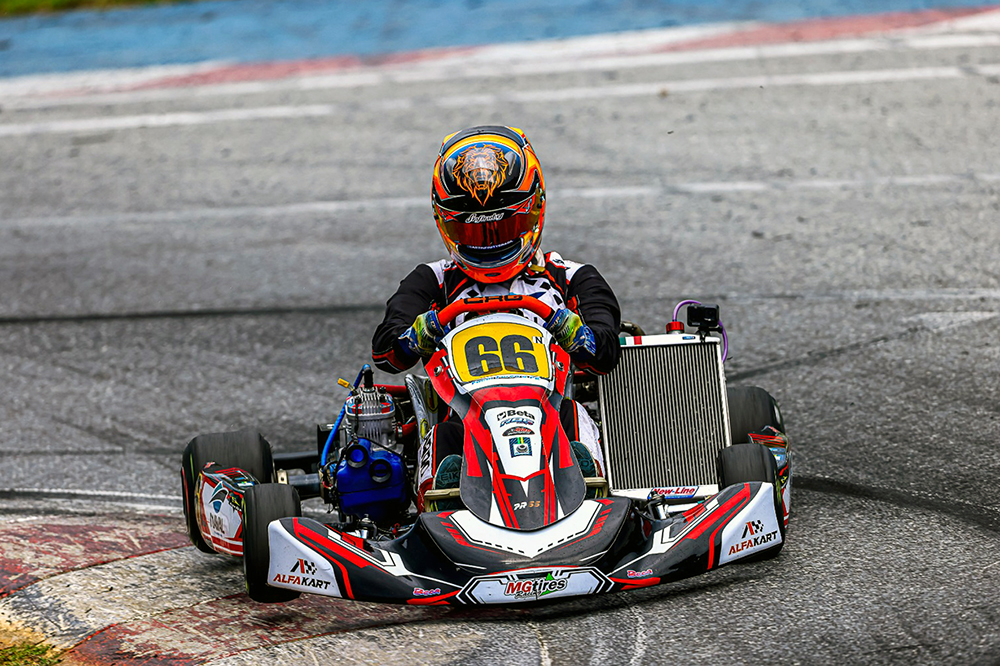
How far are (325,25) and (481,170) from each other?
9.87m

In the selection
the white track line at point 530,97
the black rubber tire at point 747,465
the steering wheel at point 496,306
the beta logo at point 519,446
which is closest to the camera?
the beta logo at point 519,446

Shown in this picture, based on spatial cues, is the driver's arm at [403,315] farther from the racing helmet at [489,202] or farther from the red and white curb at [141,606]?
the red and white curb at [141,606]

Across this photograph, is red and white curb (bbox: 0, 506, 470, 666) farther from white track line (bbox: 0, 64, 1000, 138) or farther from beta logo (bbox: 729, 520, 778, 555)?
white track line (bbox: 0, 64, 1000, 138)

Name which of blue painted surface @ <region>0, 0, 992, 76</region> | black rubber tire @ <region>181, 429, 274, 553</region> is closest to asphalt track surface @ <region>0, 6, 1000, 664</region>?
black rubber tire @ <region>181, 429, 274, 553</region>

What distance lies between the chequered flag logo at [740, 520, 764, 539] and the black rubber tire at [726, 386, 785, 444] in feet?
3.03

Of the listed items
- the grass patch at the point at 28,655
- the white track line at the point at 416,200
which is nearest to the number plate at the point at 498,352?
the grass patch at the point at 28,655

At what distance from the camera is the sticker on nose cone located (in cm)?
430

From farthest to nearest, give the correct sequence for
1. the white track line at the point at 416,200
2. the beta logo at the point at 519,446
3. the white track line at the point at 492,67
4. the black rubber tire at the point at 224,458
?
the white track line at the point at 492,67
the white track line at the point at 416,200
the black rubber tire at the point at 224,458
the beta logo at the point at 519,446

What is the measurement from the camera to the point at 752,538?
4.61 m

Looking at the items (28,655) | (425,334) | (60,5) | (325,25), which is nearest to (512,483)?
(425,334)

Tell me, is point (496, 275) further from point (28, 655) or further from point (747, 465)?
point (28, 655)

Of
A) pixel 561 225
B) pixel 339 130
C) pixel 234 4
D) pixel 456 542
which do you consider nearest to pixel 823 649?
pixel 456 542

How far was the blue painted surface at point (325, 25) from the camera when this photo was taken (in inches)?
535

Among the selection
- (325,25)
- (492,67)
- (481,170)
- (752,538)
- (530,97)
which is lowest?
(752,538)
